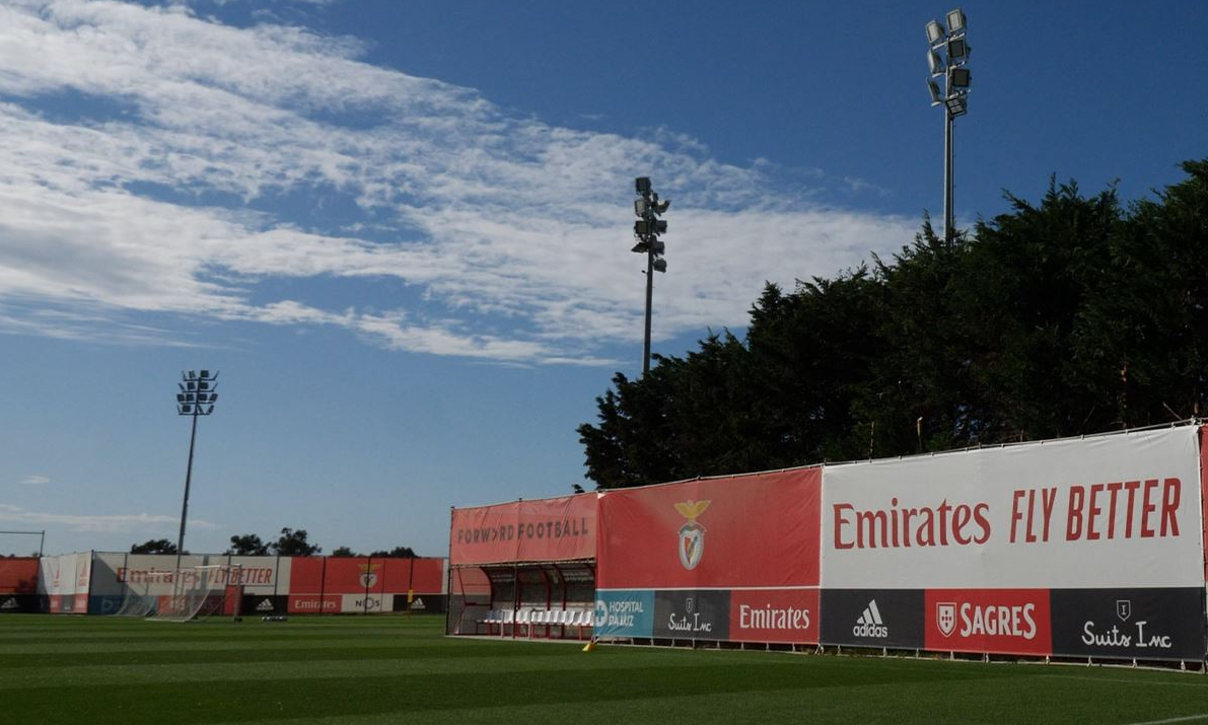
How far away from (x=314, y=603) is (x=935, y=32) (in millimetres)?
51658

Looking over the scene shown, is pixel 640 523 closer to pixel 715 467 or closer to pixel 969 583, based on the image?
pixel 969 583

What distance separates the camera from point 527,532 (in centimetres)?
2894

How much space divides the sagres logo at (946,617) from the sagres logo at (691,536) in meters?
5.92

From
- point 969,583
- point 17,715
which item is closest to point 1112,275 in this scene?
point 969,583

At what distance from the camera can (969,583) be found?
1847 centimetres

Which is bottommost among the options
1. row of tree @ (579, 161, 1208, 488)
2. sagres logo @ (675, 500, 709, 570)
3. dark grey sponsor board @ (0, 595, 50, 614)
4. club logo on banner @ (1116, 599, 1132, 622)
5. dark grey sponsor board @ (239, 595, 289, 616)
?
dark grey sponsor board @ (0, 595, 50, 614)

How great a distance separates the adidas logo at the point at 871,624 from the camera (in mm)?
19688

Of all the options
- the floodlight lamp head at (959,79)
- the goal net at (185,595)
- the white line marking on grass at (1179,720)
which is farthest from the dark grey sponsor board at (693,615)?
the goal net at (185,595)

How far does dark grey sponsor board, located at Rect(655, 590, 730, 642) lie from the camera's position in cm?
2294

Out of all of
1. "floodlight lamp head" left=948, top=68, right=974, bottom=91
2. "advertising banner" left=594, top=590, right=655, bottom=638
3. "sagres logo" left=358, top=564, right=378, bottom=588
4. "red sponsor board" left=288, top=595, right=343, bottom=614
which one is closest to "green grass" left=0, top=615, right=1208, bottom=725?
"advertising banner" left=594, top=590, right=655, bottom=638

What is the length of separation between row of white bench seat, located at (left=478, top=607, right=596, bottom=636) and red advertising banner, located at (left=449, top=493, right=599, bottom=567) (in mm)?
1253

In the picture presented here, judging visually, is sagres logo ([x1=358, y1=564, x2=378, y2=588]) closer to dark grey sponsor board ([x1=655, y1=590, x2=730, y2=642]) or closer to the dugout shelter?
the dugout shelter

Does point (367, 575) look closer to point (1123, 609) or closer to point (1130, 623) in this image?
point (1123, 609)

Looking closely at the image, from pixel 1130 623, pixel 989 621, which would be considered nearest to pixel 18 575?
pixel 989 621
